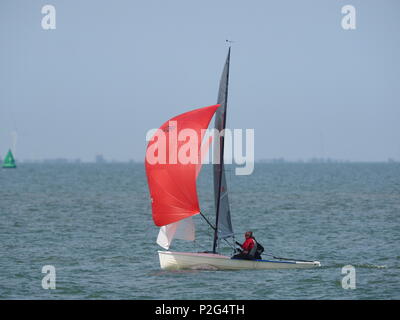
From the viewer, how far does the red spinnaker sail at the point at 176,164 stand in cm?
2791

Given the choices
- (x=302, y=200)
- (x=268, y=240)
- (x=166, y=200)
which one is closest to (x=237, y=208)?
(x=302, y=200)

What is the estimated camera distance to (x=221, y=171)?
2861 centimetres

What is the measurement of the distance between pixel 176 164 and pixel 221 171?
1821 mm

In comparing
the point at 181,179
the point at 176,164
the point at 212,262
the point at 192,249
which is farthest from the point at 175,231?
the point at 192,249

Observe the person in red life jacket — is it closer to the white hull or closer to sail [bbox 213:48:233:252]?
the white hull

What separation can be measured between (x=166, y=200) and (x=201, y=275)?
3.12m

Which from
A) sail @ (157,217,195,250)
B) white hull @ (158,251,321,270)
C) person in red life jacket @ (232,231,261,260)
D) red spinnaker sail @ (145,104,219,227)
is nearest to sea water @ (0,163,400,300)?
white hull @ (158,251,321,270)

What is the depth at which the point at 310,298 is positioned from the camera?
24.2m

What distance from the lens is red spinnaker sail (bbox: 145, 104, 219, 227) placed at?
2791cm

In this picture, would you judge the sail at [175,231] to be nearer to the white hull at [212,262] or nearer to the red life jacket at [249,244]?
the white hull at [212,262]

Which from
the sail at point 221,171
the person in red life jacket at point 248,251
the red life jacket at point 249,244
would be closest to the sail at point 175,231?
the sail at point 221,171

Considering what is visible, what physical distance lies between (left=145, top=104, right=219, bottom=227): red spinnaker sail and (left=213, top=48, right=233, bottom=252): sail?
1.69 ft

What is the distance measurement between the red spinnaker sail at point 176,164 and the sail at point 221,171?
20.2 inches
